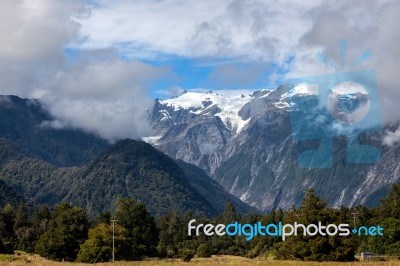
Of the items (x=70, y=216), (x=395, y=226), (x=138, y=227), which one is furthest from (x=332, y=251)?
(x=138, y=227)

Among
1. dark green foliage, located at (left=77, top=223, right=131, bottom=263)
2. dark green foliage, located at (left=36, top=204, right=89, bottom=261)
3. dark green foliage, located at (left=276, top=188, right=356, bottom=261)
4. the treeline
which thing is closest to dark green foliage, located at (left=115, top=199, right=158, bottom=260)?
the treeline

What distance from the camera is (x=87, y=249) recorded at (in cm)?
11019

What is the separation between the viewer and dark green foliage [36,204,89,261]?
124 metres

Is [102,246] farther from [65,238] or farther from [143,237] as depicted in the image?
[143,237]

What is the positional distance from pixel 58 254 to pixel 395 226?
231 ft

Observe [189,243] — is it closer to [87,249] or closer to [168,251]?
[168,251]

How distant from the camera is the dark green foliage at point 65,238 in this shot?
124 metres

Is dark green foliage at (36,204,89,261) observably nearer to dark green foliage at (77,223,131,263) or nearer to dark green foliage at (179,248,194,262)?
dark green foliage at (77,223,131,263)

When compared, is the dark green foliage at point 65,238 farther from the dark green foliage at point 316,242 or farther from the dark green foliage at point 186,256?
the dark green foliage at point 316,242

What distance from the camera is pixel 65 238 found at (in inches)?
4924

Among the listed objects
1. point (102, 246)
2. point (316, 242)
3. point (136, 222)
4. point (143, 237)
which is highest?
point (136, 222)

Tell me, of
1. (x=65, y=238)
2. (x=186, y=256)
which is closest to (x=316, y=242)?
(x=186, y=256)

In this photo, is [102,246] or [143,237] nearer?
[102,246]

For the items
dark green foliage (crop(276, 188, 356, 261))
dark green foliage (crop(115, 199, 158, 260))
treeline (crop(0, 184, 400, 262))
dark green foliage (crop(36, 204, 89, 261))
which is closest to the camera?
dark green foliage (crop(276, 188, 356, 261))
